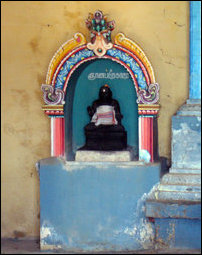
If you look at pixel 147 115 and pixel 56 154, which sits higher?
pixel 147 115

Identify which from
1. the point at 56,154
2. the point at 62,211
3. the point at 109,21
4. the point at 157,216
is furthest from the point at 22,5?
the point at 157,216

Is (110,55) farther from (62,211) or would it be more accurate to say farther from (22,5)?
(62,211)

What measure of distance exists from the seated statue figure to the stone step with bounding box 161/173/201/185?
691 mm

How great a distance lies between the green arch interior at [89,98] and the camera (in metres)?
6.00

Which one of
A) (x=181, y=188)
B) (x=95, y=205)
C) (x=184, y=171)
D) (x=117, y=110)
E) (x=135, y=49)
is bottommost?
(x=95, y=205)

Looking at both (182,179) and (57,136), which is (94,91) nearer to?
(57,136)

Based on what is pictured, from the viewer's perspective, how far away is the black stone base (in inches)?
225

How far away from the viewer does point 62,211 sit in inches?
226

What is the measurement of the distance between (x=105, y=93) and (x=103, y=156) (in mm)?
748

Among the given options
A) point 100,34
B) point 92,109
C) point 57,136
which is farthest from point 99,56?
point 57,136

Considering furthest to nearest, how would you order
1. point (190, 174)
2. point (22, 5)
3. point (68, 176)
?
point (22, 5) → point (68, 176) → point (190, 174)

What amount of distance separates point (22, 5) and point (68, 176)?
225 cm

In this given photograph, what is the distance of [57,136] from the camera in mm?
5902

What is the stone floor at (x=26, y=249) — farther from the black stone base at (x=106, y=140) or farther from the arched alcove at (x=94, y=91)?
the black stone base at (x=106, y=140)
